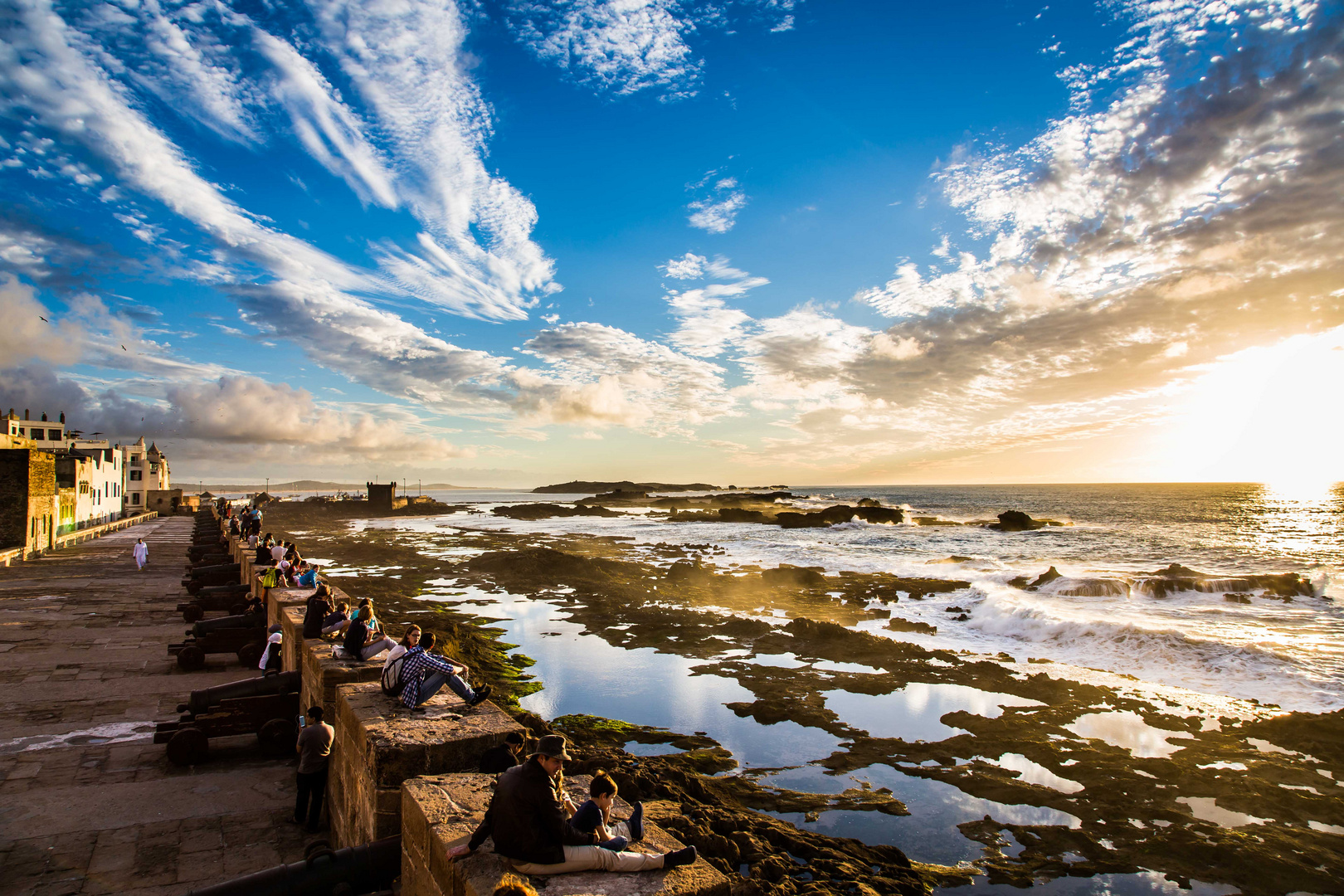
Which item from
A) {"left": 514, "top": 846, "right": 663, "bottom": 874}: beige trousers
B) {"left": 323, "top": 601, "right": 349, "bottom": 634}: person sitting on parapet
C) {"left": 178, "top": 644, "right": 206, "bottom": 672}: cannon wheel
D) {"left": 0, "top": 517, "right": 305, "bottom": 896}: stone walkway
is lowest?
{"left": 0, "top": 517, "right": 305, "bottom": 896}: stone walkway

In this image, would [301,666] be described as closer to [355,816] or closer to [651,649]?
[355,816]

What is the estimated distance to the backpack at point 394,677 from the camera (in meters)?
5.94

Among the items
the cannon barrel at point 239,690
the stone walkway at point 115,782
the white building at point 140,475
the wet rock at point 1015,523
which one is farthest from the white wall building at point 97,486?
the wet rock at point 1015,523

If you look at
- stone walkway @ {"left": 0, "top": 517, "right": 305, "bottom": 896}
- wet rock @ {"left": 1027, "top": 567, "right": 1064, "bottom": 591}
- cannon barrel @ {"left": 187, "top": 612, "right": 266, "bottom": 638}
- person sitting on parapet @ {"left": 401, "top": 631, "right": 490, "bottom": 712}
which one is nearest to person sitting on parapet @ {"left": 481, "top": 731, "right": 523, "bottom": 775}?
person sitting on parapet @ {"left": 401, "top": 631, "right": 490, "bottom": 712}

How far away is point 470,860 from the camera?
3.52 m

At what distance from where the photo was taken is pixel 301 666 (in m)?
8.96

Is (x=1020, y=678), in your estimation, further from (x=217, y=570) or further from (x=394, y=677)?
(x=217, y=570)

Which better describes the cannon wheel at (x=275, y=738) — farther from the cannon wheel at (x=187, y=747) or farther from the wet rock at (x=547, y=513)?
the wet rock at (x=547, y=513)

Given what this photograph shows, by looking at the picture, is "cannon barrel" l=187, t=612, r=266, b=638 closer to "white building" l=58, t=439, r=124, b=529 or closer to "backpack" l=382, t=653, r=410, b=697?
"backpack" l=382, t=653, r=410, b=697

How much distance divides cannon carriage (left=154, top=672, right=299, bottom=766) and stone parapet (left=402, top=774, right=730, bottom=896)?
530 centimetres

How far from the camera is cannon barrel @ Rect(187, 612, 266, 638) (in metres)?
12.0

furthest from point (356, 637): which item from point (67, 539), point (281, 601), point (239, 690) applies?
point (67, 539)

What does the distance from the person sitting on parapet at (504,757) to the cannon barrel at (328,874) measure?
2.58 feet

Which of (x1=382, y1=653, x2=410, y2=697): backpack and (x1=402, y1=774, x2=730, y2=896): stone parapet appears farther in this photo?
(x1=382, y1=653, x2=410, y2=697): backpack
